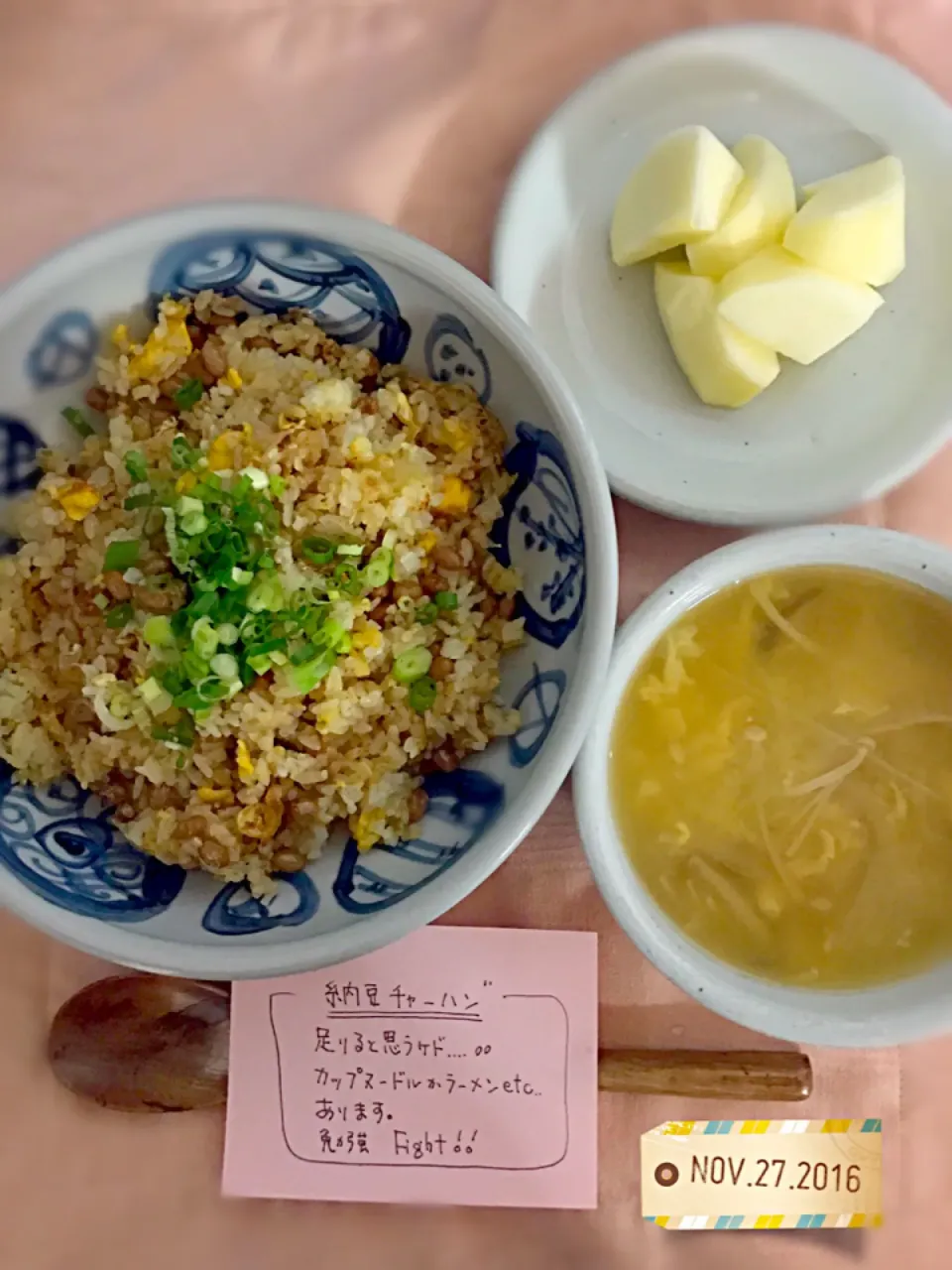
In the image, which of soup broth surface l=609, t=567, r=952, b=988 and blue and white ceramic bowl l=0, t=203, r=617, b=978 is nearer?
blue and white ceramic bowl l=0, t=203, r=617, b=978

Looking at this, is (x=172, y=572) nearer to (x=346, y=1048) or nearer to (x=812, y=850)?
(x=346, y=1048)

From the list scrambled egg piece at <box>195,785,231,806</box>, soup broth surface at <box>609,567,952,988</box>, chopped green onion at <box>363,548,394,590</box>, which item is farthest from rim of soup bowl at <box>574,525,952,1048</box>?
scrambled egg piece at <box>195,785,231,806</box>

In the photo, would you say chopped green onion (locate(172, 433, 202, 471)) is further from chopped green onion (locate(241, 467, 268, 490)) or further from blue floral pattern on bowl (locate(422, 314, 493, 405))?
blue floral pattern on bowl (locate(422, 314, 493, 405))

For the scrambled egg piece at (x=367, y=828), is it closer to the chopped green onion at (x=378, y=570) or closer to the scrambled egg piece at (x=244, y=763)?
the scrambled egg piece at (x=244, y=763)

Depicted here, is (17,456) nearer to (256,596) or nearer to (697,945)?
(256,596)

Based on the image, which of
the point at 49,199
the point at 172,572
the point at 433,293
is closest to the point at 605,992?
the point at 172,572

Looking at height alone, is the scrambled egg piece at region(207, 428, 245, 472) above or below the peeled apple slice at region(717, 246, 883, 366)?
below

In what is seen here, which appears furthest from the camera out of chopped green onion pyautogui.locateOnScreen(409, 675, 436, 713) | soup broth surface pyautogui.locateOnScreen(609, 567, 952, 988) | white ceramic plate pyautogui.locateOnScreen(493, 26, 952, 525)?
white ceramic plate pyautogui.locateOnScreen(493, 26, 952, 525)

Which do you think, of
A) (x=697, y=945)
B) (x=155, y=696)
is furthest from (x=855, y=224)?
(x=155, y=696)

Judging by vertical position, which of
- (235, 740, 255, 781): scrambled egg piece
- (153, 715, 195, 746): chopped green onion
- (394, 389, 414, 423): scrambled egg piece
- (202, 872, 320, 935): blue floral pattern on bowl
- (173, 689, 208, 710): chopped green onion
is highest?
(394, 389, 414, 423): scrambled egg piece
